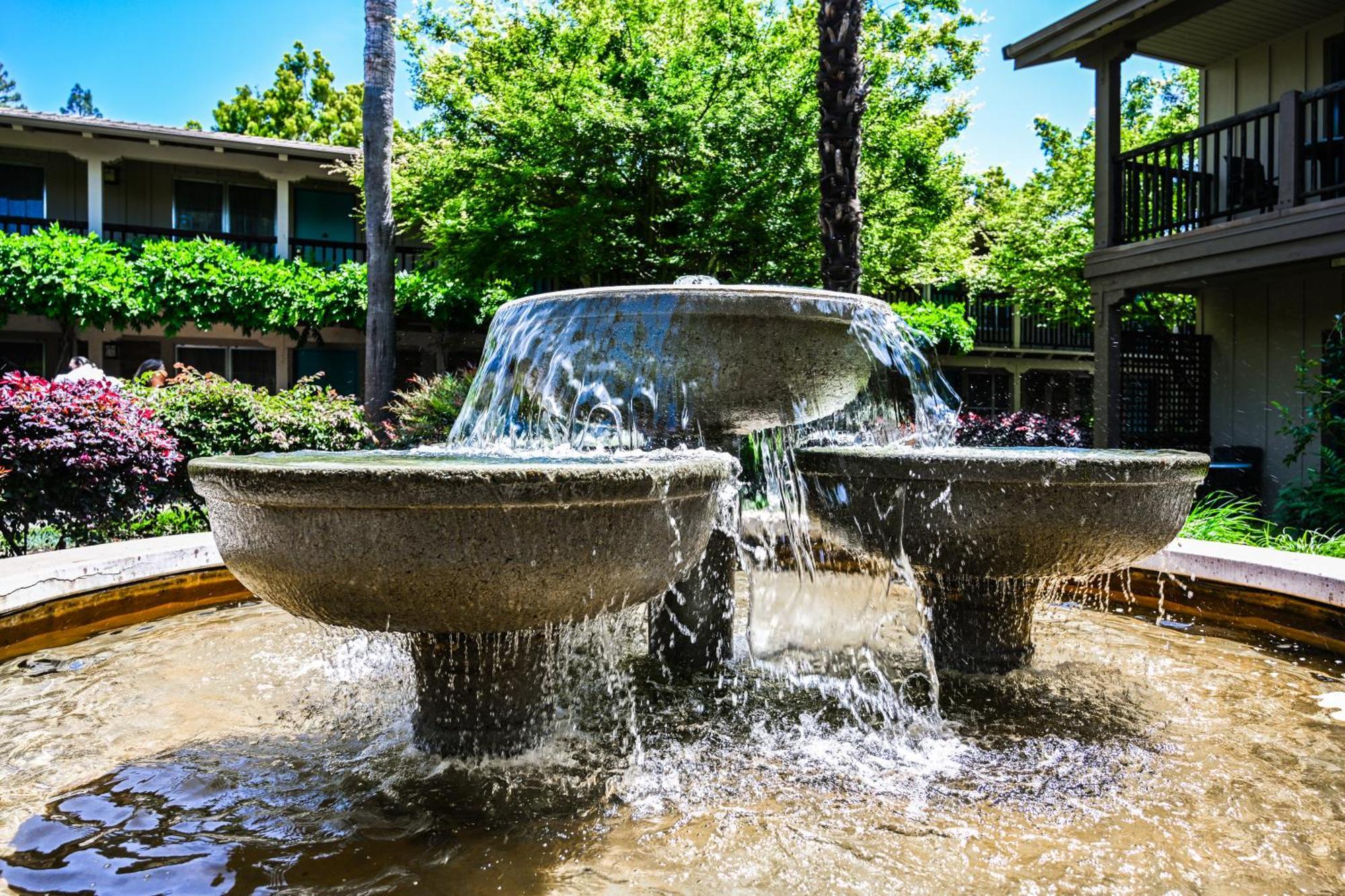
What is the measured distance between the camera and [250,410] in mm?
9094

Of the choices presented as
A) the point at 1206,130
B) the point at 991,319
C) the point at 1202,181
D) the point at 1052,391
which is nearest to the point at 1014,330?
the point at 991,319

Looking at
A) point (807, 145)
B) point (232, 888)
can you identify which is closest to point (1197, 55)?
point (807, 145)

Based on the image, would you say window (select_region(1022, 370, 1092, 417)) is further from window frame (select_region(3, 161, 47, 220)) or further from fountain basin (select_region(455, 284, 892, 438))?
fountain basin (select_region(455, 284, 892, 438))

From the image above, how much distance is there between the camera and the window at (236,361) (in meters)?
21.1

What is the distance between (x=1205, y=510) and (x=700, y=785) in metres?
6.73

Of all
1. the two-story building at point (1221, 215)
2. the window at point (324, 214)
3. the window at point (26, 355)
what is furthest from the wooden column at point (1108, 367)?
the window at point (26, 355)

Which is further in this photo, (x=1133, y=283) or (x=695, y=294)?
(x=1133, y=283)

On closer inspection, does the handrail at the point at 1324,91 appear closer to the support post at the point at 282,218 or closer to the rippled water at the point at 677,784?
the rippled water at the point at 677,784

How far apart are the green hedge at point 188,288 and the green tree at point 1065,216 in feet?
37.5

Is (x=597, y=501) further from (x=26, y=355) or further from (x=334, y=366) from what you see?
(x=26, y=355)

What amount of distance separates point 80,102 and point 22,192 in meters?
44.5

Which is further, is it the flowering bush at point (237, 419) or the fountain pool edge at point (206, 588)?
the flowering bush at point (237, 419)

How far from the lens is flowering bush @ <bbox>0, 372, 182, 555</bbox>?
598 centimetres

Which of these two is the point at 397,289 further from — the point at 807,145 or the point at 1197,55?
the point at 1197,55
